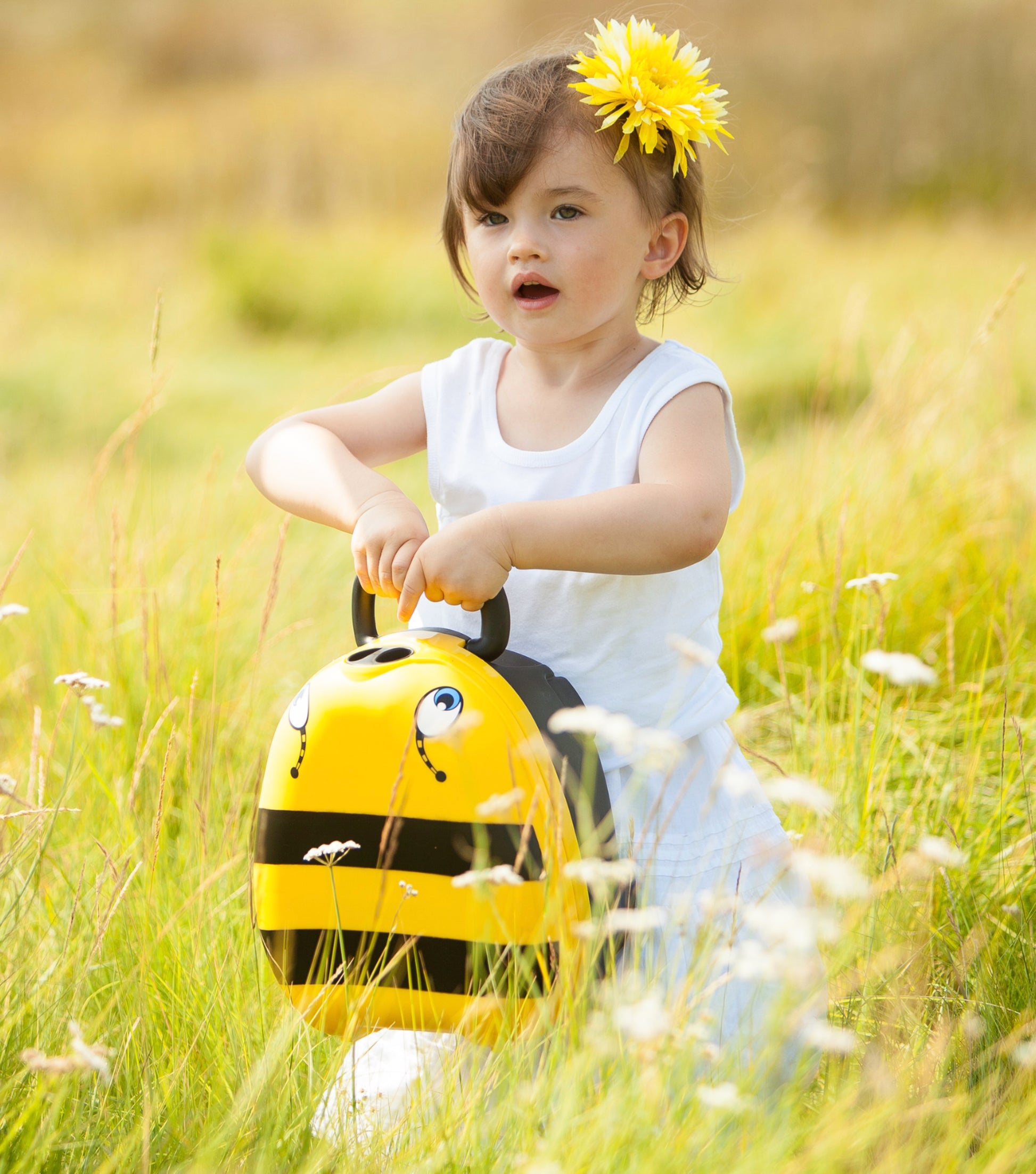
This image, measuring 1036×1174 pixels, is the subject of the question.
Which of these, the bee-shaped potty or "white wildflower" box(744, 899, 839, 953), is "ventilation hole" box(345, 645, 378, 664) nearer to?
the bee-shaped potty

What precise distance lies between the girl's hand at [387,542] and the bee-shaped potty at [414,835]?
0.09 meters

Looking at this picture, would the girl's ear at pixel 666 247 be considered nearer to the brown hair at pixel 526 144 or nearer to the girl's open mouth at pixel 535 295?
the brown hair at pixel 526 144

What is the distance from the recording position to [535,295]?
4.84ft

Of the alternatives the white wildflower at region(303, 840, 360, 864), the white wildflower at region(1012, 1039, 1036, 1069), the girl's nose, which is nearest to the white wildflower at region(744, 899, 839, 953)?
the white wildflower at region(1012, 1039, 1036, 1069)

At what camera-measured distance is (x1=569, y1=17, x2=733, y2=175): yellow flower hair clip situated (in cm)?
142

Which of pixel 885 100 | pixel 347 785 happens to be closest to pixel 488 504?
pixel 347 785

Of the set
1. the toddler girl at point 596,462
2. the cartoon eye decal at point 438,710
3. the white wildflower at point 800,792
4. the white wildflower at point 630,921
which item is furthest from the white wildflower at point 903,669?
the cartoon eye decal at point 438,710

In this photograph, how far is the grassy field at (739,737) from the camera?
3.30ft

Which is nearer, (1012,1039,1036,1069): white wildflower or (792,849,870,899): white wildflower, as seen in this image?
(792,849,870,899): white wildflower

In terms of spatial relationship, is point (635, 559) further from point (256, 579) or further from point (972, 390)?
point (972, 390)

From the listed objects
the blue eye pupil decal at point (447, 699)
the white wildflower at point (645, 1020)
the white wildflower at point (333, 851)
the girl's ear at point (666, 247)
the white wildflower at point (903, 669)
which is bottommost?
the white wildflower at point (333, 851)

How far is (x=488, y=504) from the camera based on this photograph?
1.54 metres

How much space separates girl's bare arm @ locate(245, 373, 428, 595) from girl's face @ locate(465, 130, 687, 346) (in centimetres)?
26

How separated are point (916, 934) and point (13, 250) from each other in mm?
10107
